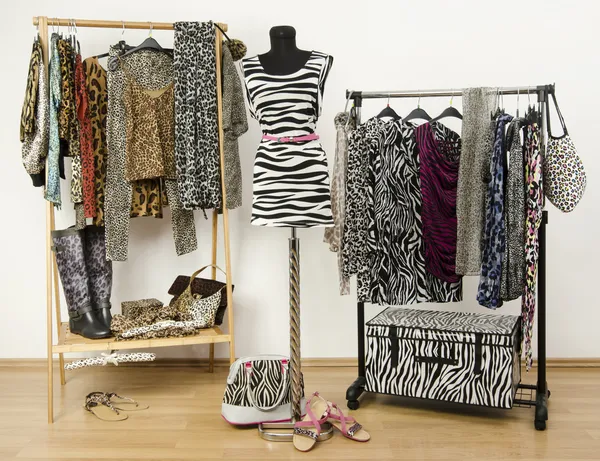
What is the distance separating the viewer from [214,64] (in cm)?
330

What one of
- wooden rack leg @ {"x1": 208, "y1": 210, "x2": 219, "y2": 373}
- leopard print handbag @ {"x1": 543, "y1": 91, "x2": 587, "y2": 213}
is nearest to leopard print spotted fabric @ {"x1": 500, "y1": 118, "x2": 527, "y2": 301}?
leopard print handbag @ {"x1": 543, "y1": 91, "x2": 587, "y2": 213}

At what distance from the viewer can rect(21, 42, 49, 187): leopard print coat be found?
124 inches

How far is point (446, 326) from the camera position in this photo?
3.06 metres

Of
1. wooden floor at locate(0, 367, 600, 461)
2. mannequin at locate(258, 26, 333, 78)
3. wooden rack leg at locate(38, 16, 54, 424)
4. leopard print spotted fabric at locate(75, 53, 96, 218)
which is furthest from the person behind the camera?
leopard print spotted fabric at locate(75, 53, 96, 218)

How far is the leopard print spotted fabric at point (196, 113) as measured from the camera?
3279 mm

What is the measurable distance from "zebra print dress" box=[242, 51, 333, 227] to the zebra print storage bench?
2.33 feet

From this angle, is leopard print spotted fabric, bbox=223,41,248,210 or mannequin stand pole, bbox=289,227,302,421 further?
leopard print spotted fabric, bbox=223,41,248,210

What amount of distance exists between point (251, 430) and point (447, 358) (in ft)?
3.01

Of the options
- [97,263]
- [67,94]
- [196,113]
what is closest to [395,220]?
[196,113]

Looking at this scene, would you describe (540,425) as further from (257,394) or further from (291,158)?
(291,158)

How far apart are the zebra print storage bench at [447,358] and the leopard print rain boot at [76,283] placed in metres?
1.34

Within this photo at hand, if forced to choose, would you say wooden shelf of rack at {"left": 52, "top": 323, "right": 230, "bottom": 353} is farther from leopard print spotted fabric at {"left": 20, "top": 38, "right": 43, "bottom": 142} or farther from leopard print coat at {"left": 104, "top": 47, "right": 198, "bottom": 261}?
leopard print spotted fabric at {"left": 20, "top": 38, "right": 43, "bottom": 142}

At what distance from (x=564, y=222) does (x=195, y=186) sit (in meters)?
2.09

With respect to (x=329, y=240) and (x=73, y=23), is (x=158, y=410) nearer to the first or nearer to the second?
(x=329, y=240)
